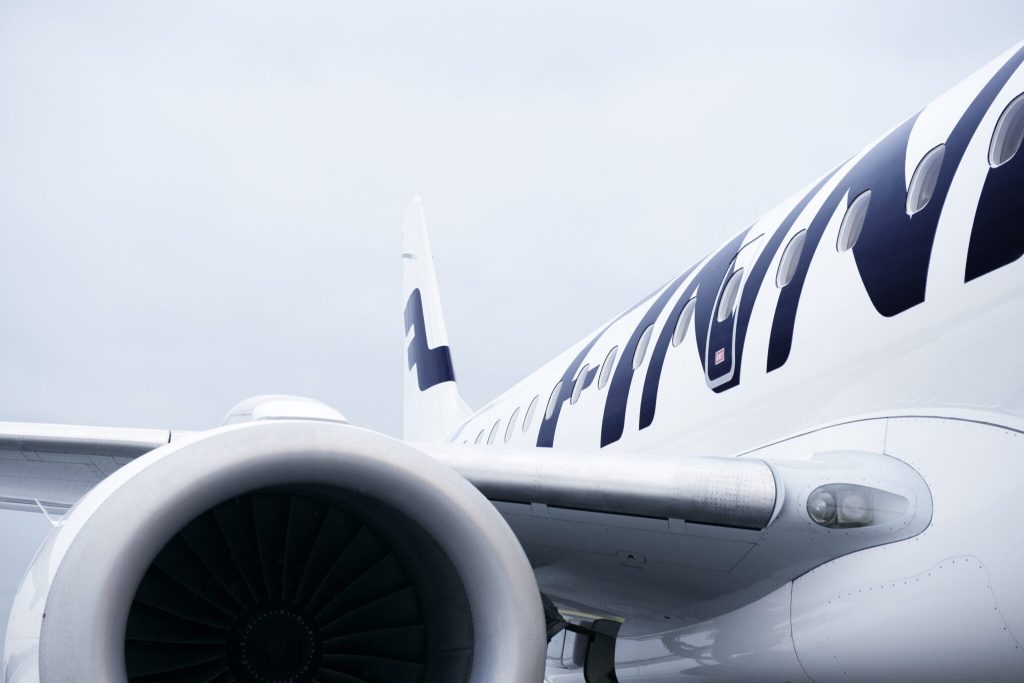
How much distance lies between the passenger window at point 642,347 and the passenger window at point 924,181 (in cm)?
226

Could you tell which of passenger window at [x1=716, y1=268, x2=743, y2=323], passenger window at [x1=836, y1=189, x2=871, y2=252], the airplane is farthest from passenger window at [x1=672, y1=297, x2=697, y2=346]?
passenger window at [x1=836, y1=189, x2=871, y2=252]

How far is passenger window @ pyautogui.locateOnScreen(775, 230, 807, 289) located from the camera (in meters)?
4.61

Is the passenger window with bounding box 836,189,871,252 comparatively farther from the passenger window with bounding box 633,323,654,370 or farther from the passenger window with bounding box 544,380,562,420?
the passenger window with bounding box 544,380,562,420

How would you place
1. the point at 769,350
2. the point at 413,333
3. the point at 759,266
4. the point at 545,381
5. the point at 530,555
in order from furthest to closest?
the point at 413,333
the point at 545,381
the point at 759,266
the point at 769,350
the point at 530,555

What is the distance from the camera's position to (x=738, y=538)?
142 inches

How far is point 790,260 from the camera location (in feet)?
15.4

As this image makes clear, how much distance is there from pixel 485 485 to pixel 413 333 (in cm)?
1124

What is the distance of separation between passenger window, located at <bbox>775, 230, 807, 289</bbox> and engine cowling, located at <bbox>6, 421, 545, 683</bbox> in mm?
2022

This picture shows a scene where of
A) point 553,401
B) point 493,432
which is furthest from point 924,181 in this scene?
point 493,432

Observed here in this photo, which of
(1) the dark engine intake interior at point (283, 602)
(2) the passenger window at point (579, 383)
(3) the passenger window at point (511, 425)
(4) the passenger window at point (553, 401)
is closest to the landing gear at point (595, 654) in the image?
(2) the passenger window at point (579, 383)

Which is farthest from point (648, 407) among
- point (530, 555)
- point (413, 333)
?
point (413, 333)

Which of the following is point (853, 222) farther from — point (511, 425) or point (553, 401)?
point (511, 425)

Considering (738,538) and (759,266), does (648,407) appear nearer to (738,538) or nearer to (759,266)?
(759,266)

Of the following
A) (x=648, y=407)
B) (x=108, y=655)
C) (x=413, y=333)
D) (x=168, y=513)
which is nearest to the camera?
(x=108, y=655)
